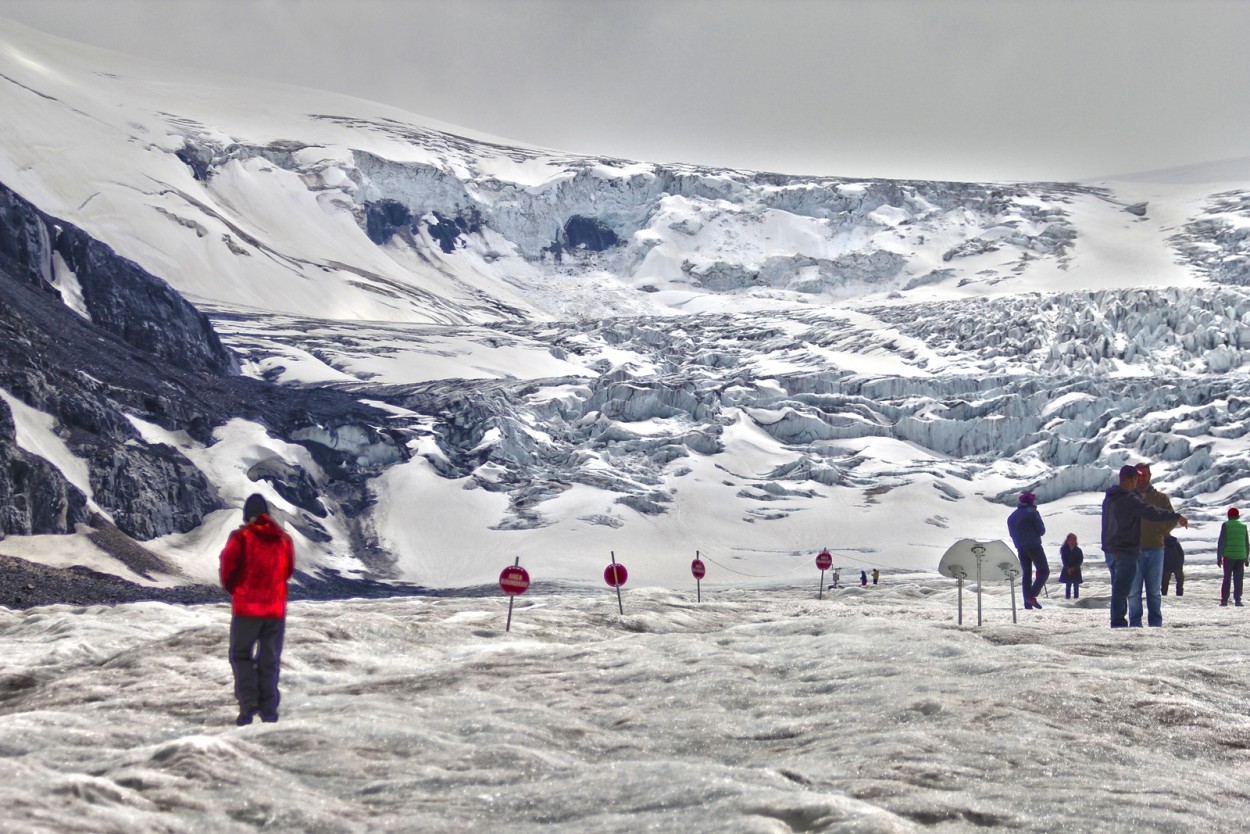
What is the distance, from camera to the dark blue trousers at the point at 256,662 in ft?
35.2

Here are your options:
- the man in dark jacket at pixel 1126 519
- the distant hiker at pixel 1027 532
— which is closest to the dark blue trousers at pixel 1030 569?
the distant hiker at pixel 1027 532

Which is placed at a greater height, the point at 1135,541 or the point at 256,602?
the point at 1135,541

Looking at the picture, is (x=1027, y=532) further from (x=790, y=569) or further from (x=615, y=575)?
(x=790, y=569)

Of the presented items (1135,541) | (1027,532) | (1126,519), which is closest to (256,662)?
(1126,519)

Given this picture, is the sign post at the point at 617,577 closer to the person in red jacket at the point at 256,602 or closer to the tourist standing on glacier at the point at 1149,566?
the tourist standing on glacier at the point at 1149,566

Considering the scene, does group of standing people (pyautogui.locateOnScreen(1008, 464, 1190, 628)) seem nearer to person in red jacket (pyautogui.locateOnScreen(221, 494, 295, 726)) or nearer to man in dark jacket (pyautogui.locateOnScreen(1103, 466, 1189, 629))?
man in dark jacket (pyautogui.locateOnScreen(1103, 466, 1189, 629))

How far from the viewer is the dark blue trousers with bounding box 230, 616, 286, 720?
35.2 feet

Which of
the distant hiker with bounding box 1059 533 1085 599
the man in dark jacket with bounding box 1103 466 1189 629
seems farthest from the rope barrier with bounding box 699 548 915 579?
the man in dark jacket with bounding box 1103 466 1189 629

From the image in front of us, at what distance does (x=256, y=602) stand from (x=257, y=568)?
31 cm

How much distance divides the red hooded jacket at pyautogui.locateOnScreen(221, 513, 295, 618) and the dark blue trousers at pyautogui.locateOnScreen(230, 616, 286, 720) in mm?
101

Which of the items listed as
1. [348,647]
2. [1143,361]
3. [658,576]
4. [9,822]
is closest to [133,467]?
[658,576]

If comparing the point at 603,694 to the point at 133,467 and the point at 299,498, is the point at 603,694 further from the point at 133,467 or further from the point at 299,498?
the point at 299,498

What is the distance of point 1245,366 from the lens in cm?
13412

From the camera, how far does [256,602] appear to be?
10.9 m
